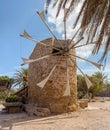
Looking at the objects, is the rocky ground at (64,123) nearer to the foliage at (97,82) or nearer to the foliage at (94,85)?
the foliage at (94,85)

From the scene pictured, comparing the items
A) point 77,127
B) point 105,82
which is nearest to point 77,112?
point 77,127

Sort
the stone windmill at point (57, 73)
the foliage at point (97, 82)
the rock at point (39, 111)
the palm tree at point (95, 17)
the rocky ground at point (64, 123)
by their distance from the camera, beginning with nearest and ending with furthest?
the palm tree at point (95, 17), the rocky ground at point (64, 123), the rock at point (39, 111), the stone windmill at point (57, 73), the foliage at point (97, 82)

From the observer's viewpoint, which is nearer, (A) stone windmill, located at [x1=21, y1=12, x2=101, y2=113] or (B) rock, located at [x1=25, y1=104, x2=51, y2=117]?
(B) rock, located at [x1=25, y1=104, x2=51, y2=117]

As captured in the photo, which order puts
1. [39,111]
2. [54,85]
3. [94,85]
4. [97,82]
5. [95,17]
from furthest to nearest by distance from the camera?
[97,82], [94,85], [54,85], [39,111], [95,17]

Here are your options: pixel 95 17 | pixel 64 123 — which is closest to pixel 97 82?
pixel 64 123

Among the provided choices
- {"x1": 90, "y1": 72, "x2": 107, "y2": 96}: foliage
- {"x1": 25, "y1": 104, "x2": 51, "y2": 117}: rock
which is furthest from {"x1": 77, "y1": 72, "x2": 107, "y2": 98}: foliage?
{"x1": 25, "y1": 104, "x2": 51, "y2": 117}: rock

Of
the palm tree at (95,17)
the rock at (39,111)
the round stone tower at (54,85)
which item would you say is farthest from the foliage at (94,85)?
the palm tree at (95,17)

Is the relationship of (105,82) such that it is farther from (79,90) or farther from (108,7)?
(108,7)

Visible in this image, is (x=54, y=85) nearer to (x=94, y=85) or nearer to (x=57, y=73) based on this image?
(x=57, y=73)

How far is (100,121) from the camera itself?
878cm

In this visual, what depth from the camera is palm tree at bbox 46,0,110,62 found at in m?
5.40

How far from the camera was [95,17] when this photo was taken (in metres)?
5.88

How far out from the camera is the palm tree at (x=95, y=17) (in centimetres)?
540

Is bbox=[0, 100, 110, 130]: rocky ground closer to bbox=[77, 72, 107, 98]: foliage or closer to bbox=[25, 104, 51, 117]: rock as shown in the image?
bbox=[25, 104, 51, 117]: rock
